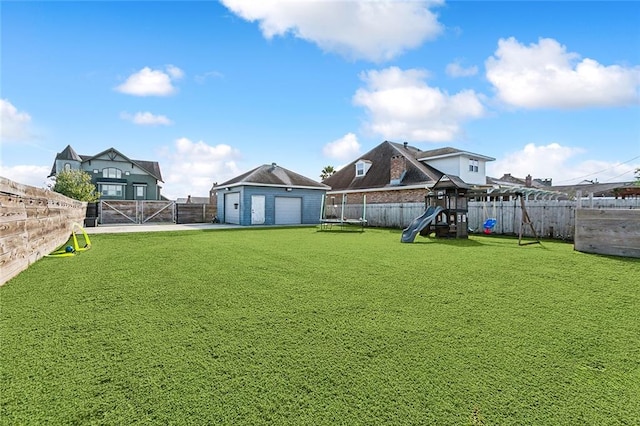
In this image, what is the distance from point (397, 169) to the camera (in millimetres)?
21391

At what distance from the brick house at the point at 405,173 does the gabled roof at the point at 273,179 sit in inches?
152

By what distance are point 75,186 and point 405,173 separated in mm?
24830

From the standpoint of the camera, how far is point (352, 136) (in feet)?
76.5

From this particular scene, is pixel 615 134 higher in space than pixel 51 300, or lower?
higher

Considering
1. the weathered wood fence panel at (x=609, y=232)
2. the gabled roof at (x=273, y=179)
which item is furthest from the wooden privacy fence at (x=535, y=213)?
the gabled roof at (x=273, y=179)

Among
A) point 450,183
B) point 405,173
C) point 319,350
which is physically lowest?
point 319,350

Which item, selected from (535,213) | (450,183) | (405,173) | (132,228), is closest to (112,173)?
(132,228)

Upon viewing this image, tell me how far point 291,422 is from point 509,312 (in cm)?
280

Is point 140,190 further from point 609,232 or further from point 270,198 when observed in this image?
point 609,232

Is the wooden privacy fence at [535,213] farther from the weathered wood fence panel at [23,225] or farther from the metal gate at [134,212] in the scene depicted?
the metal gate at [134,212]

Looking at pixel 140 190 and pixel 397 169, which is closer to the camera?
pixel 397 169

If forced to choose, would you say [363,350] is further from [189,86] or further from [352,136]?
[352,136]

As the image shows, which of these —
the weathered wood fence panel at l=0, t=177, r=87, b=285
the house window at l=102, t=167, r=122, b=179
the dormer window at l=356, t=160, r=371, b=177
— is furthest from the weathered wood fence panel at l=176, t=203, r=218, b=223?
the house window at l=102, t=167, r=122, b=179

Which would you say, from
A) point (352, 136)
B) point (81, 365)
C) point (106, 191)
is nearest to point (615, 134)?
point (352, 136)
